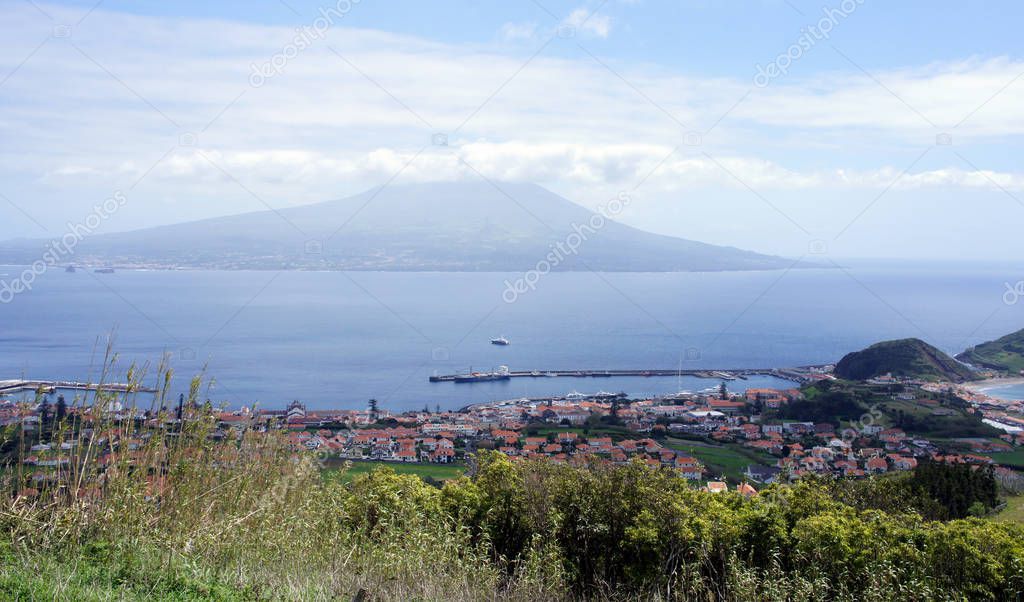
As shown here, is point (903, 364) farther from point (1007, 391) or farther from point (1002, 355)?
point (1002, 355)

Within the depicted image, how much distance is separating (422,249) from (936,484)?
66.9 metres

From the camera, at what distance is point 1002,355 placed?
31578 millimetres

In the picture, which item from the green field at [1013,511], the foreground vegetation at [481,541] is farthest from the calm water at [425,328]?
the green field at [1013,511]

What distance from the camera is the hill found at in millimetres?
62938

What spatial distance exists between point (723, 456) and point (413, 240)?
63147 mm

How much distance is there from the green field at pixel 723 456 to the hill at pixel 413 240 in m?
41.3

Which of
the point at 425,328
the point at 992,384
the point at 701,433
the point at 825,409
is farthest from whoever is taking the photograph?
the point at 425,328

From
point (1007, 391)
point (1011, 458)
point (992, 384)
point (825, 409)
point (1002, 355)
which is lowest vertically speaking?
point (1011, 458)

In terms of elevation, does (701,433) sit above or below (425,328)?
below

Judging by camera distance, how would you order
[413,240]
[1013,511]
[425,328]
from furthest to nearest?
[413,240] < [425,328] < [1013,511]

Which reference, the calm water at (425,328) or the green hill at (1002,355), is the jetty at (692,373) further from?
the green hill at (1002,355)

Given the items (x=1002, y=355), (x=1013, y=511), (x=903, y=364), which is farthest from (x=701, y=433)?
(x=1002, y=355)

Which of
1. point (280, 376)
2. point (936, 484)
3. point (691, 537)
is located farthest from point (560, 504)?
point (280, 376)

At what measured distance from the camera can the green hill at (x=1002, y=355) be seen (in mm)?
29688
